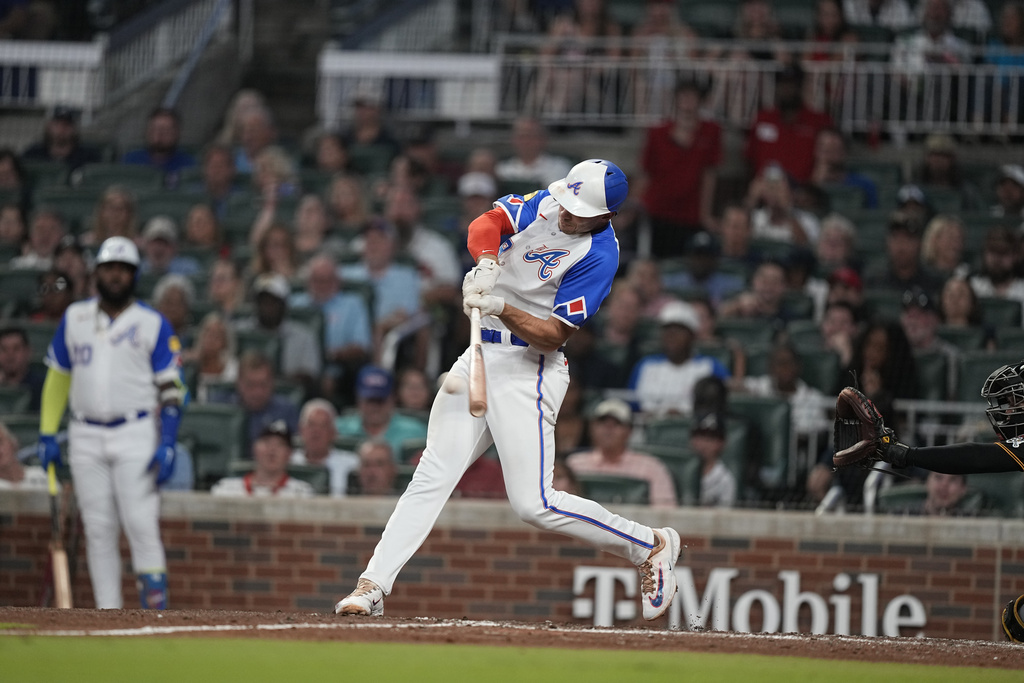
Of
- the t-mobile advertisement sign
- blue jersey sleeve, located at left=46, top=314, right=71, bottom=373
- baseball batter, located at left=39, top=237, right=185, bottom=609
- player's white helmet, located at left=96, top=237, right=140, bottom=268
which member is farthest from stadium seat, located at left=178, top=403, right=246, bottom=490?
the t-mobile advertisement sign

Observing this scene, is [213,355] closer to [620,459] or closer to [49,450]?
[49,450]

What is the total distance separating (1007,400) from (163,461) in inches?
158

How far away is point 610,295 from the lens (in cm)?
929

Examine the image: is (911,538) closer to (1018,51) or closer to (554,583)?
(554,583)

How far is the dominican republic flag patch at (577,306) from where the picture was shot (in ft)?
15.9

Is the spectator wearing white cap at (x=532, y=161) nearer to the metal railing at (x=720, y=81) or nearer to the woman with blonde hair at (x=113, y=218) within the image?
the metal railing at (x=720, y=81)

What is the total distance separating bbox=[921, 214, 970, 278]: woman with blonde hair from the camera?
940 centimetres

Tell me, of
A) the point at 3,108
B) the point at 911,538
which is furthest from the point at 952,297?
the point at 3,108

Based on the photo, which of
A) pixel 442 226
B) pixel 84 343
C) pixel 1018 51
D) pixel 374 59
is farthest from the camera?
pixel 374 59

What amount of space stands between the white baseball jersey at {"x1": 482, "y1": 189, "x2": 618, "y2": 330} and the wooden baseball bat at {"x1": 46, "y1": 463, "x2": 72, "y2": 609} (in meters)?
3.14

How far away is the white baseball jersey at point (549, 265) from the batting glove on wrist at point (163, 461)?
2516 mm

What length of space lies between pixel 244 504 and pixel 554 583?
1.71 meters

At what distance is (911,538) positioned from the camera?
23.3 ft

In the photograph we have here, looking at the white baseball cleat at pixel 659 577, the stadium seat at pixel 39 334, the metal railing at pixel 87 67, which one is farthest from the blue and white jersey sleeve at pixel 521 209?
the metal railing at pixel 87 67
